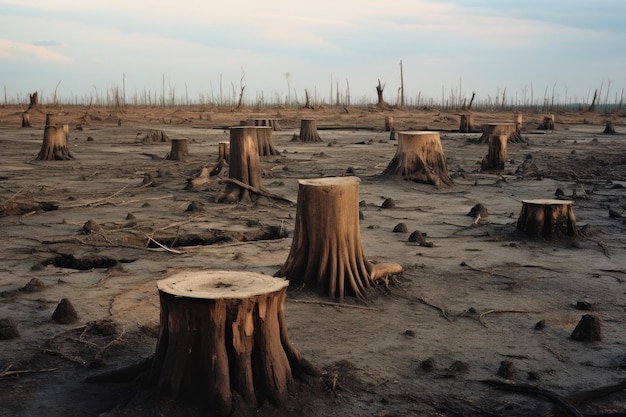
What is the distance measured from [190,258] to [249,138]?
4.34 m

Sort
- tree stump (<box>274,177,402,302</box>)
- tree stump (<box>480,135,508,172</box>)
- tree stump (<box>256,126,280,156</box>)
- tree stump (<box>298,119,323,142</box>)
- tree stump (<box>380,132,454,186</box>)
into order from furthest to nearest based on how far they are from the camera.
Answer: tree stump (<box>298,119,323,142</box>), tree stump (<box>256,126,280,156</box>), tree stump (<box>480,135,508,172</box>), tree stump (<box>380,132,454,186</box>), tree stump (<box>274,177,402,302</box>)

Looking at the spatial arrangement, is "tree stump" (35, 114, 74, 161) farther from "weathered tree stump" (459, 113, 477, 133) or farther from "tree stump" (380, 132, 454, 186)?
"weathered tree stump" (459, 113, 477, 133)

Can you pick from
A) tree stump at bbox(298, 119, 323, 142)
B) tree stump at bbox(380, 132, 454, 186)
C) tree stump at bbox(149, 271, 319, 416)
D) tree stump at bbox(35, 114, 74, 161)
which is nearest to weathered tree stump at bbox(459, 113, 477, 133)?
tree stump at bbox(298, 119, 323, 142)

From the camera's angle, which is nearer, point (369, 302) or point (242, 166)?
point (369, 302)

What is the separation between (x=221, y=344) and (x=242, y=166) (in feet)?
25.3

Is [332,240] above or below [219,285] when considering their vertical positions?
below

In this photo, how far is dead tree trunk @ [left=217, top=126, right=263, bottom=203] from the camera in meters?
11.5

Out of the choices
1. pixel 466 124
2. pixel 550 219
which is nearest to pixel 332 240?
pixel 550 219

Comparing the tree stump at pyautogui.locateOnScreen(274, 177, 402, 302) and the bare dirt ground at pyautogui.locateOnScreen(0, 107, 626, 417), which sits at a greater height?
the tree stump at pyautogui.locateOnScreen(274, 177, 402, 302)

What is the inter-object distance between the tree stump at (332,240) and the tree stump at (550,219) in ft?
9.92

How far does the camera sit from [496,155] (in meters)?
16.0

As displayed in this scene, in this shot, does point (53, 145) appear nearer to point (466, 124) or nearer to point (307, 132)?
point (307, 132)

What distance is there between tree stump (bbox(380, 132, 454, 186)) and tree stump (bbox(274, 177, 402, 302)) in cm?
722

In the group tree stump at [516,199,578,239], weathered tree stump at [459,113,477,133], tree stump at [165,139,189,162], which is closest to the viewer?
tree stump at [516,199,578,239]
